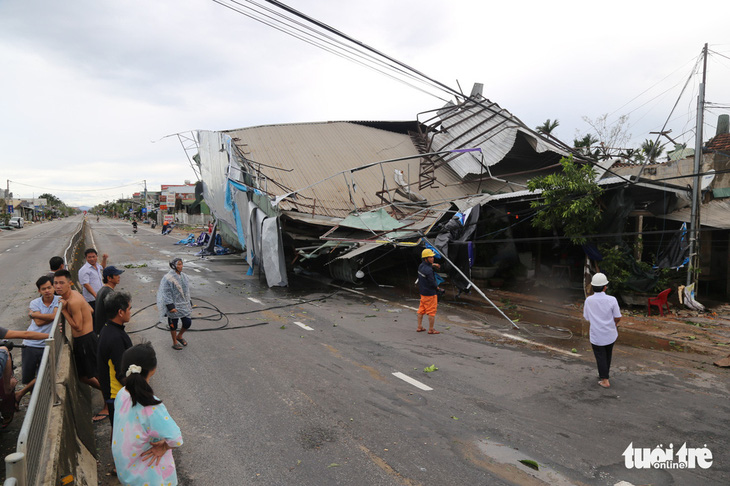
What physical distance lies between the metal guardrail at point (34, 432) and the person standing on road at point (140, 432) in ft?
1.55

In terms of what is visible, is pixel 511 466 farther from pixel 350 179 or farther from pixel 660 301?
pixel 350 179

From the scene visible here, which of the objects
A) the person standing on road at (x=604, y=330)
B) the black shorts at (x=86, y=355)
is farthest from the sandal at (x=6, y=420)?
the person standing on road at (x=604, y=330)

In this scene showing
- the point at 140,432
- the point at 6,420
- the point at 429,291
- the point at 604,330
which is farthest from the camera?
the point at 429,291

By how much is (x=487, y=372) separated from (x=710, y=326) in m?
6.38

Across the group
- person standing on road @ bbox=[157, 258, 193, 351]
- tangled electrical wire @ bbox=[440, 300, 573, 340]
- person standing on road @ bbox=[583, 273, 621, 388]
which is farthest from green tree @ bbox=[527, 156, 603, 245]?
person standing on road @ bbox=[157, 258, 193, 351]

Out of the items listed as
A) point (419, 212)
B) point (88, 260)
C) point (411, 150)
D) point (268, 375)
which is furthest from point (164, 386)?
point (411, 150)

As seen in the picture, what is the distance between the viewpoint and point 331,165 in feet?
66.7

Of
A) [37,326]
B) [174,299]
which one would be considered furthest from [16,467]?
[174,299]

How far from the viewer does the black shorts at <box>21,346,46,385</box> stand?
206 inches

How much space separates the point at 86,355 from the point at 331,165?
627 inches

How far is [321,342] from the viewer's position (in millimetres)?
8219

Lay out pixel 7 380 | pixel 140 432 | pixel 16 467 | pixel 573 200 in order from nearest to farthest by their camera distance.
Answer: pixel 16 467
pixel 140 432
pixel 7 380
pixel 573 200

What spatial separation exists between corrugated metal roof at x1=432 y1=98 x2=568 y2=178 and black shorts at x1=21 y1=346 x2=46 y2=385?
1406 centimetres

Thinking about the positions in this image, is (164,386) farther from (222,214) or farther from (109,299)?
(222,214)
